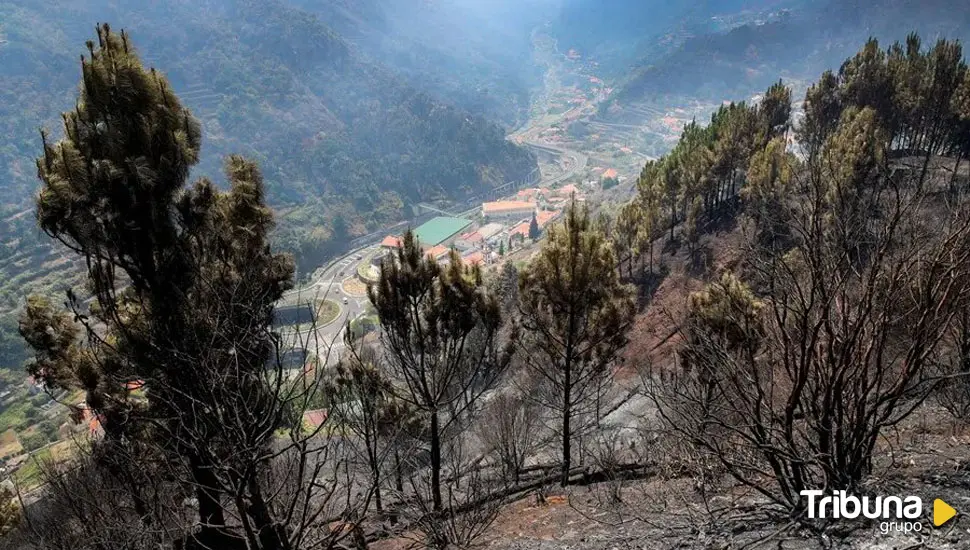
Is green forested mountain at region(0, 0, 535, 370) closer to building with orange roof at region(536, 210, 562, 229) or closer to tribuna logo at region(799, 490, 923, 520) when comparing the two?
building with orange roof at region(536, 210, 562, 229)

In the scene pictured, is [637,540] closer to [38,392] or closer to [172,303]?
[172,303]

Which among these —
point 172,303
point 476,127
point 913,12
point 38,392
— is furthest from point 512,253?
point 913,12

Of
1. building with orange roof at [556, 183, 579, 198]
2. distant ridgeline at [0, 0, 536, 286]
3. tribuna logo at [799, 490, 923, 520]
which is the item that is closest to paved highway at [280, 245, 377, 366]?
distant ridgeline at [0, 0, 536, 286]

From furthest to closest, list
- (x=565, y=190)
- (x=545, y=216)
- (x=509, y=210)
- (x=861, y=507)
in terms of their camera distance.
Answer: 1. (x=565, y=190)
2. (x=509, y=210)
3. (x=545, y=216)
4. (x=861, y=507)

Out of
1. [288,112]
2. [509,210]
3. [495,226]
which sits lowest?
[495,226]

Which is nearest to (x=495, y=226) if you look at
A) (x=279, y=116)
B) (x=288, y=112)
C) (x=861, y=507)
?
(x=861, y=507)

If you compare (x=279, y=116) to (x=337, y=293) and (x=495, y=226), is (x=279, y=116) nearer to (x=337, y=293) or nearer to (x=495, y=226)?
(x=495, y=226)
